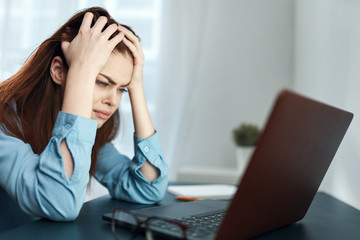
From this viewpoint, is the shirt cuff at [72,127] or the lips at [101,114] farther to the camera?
the lips at [101,114]

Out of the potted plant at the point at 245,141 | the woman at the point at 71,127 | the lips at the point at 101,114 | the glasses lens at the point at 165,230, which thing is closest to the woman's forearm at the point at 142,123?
the woman at the point at 71,127

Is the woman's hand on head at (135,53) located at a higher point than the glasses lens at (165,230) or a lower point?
higher

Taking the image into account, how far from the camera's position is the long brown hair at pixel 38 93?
898mm

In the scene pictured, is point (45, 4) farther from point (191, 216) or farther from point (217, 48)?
point (191, 216)

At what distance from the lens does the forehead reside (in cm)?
86

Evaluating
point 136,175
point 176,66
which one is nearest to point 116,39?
point 136,175

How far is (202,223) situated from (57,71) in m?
0.56

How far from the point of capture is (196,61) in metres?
2.37

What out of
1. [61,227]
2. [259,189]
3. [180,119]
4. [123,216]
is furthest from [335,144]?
[180,119]

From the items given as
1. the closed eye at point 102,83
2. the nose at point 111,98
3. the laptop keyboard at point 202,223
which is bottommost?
the laptop keyboard at point 202,223

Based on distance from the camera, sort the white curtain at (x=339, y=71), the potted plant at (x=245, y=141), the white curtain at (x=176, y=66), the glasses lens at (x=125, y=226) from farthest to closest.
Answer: the white curtain at (x=176, y=66)
the potted plant at (x=245, y=141)
the white curtain at (x=339, y=71)
the glasses lens at (x=125, y=226)

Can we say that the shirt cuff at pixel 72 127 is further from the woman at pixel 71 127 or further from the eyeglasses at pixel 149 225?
the eyeglasses at pixel 149 225

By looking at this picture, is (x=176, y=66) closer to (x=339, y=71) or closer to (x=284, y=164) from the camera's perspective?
(x=339, y=71)

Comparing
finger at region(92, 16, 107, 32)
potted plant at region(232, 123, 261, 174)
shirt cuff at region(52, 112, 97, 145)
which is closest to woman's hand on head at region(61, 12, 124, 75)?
finger at region(92, 16, 107, 32)
